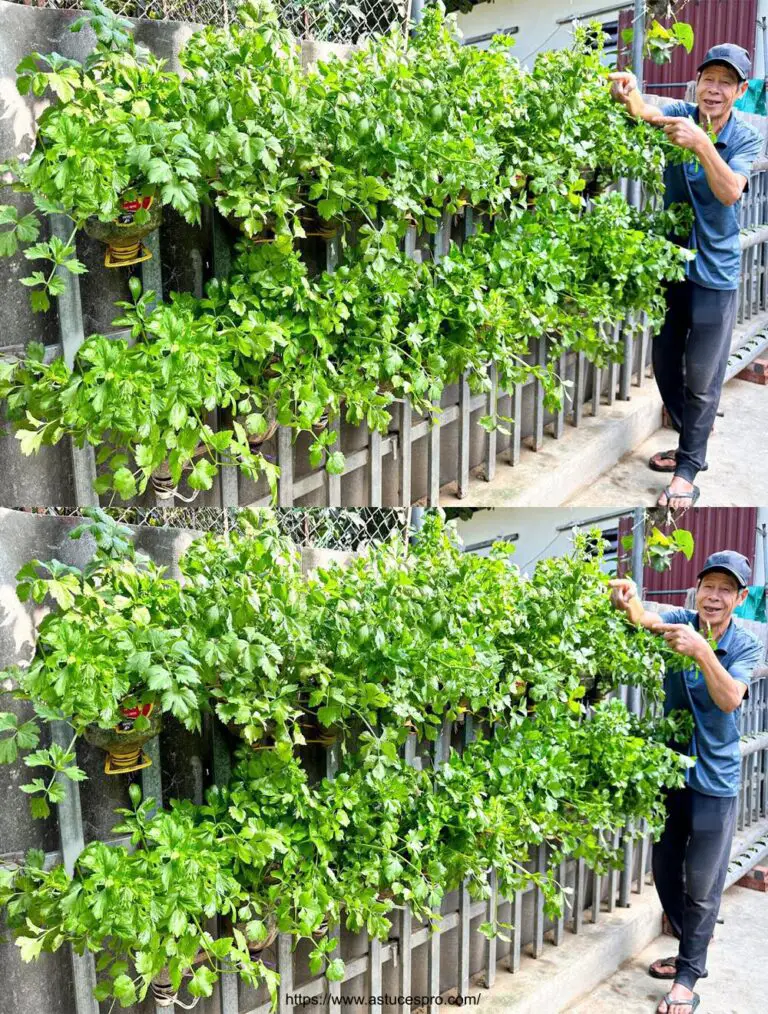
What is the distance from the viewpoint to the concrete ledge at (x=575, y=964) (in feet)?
13.6

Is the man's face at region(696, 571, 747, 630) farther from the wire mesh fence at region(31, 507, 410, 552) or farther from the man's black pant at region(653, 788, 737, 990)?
the wire mesh fence at region(31, 507, 410, 552)

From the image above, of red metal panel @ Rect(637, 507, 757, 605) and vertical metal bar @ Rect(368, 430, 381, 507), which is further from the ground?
vertical metal bar @ Rect(368, 430, 381, 507)

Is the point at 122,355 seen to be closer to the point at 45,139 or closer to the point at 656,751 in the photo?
the point at 45,139

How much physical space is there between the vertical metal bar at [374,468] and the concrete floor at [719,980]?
1.92 m

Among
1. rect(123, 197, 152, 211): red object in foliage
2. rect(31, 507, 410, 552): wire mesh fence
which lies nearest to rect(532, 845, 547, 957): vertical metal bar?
rect(31, 507, 410, 552): wire mesh fence

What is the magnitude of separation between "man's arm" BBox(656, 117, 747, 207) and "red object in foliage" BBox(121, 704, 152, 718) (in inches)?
100

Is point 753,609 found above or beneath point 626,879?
above

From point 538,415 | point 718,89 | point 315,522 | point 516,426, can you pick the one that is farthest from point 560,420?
point 718,89

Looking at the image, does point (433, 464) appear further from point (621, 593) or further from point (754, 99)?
point (754, 99)

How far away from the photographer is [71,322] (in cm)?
290

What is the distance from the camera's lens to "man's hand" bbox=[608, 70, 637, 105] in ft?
13.6

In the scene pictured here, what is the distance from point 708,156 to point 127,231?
6.88ft

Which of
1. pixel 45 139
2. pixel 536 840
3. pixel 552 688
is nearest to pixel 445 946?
pixel 536 840

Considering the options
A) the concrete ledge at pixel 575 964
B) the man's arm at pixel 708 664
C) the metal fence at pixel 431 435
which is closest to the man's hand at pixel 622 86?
the metal fence at pixel 431 435
